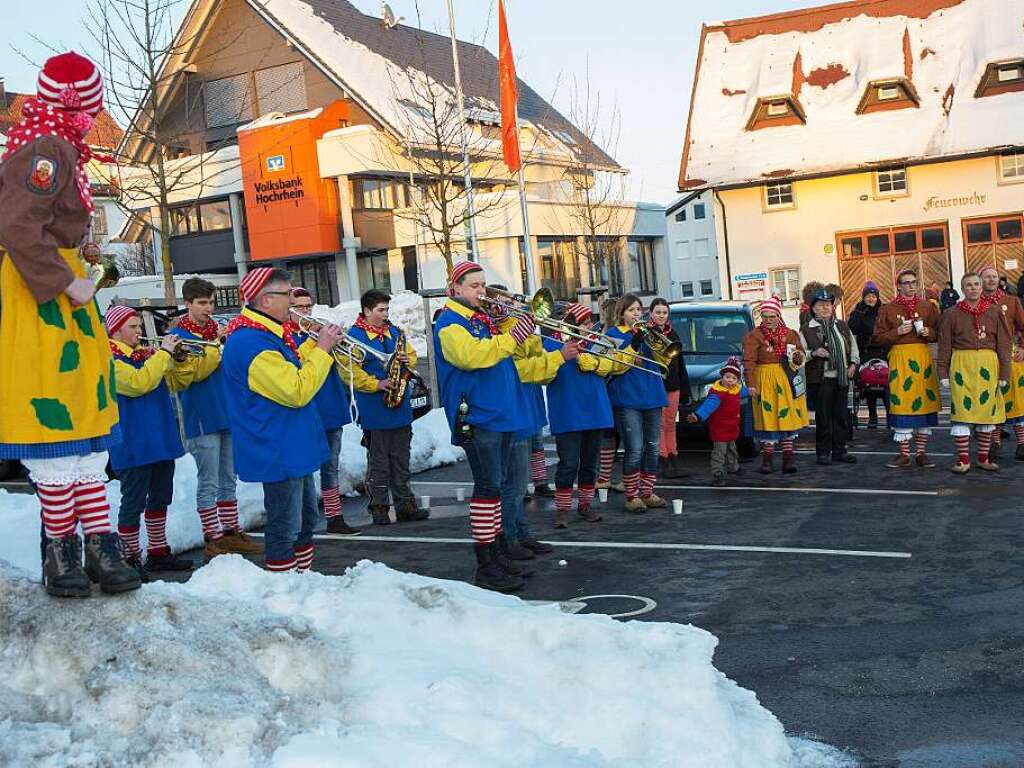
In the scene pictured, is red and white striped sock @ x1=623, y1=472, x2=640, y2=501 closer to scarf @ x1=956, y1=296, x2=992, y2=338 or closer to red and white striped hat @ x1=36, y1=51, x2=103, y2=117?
scarf @ x1=956, y1=296, x2=992, y2=338

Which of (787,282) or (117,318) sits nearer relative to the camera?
(117,318)

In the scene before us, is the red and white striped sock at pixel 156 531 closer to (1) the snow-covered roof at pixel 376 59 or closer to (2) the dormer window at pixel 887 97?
(2) the dormer window at pixel 887 97

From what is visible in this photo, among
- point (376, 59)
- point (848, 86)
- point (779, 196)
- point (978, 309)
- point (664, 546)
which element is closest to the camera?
point (664, 546)

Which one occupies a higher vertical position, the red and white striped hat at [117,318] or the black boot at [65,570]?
the red and white striped hat at [117,318]

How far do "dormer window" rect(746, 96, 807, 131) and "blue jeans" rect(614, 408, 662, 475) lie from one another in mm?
27487

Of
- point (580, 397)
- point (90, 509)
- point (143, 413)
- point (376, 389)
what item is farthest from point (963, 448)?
point (90, 509)

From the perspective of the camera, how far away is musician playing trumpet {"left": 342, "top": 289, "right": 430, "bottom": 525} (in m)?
9.91

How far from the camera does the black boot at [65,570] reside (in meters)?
4.61

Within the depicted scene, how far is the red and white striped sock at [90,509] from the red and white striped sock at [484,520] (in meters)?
3.20

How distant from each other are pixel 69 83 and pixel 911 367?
9840 mm

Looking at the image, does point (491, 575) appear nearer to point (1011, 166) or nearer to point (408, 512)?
point (408, 512)

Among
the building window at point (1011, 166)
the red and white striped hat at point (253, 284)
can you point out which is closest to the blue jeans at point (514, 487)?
the red and white striped hat at point (253, 284)

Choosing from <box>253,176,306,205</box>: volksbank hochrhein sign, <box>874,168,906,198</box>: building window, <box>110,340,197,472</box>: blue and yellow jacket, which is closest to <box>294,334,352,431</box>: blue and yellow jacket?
<box>110,340,197,472</box>: blue and yellow jacket

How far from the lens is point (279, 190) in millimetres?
44125
